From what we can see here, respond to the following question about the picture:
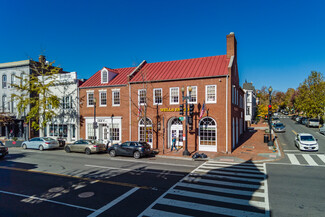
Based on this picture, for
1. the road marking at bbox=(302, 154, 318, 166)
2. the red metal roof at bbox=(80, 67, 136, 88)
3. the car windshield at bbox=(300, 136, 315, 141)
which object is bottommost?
the road marking at bbox=(302, 154, 318, 166)

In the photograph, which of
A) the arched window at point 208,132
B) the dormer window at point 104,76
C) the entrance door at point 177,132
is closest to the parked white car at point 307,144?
the arched window at point 208,132

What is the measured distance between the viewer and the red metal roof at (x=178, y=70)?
75.9ft

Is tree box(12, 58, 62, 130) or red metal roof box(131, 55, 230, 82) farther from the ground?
red metal roof box(131, 55, 230, 82)

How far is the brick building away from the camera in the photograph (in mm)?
21906

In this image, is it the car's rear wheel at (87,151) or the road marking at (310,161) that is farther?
Answer: the car's rear wheel at (87,151)

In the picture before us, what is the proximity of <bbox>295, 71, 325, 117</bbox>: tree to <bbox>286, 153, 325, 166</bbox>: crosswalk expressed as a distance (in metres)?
37.2

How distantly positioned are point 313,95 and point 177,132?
43774 millimetres

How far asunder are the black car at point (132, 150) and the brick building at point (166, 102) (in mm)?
2621

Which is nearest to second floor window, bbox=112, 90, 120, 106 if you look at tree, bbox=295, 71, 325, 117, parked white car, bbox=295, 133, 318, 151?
parked white car, bbox=295, 133, 318, 151

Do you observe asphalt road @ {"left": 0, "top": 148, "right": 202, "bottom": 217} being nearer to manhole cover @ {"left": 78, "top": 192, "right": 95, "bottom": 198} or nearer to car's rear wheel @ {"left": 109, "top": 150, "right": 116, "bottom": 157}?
manhole cover @ {"left": 78, "top": 192, "right": 95, "bottom": 198}

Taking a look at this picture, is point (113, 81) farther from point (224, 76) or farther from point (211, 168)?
point (211, 168)

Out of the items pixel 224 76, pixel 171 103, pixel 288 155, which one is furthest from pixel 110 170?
pixel 288 155

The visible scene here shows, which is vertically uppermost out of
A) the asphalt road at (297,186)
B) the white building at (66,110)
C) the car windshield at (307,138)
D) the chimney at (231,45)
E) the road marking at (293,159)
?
the chimney at (231,45)

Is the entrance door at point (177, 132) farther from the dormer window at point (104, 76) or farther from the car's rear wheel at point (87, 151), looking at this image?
the dormer window at point (104, 76)
